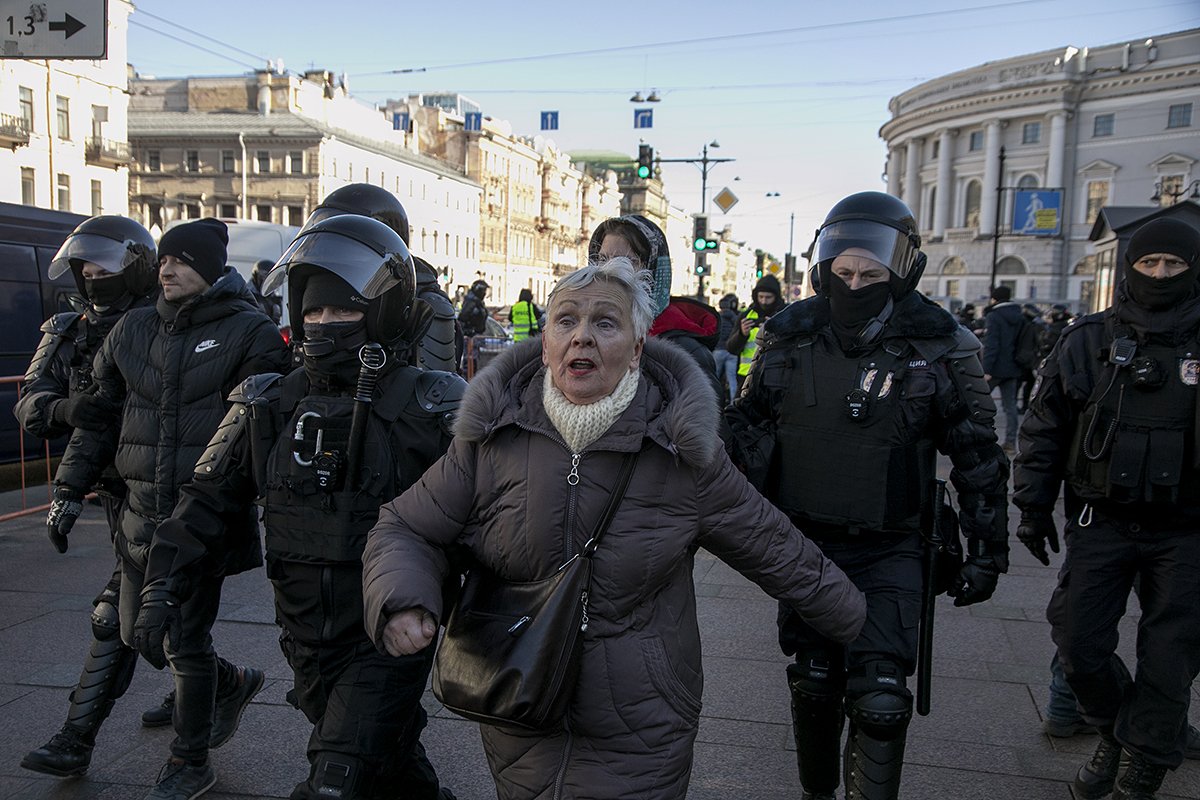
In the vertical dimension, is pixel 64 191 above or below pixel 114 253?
above

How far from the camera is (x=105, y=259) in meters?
4.45

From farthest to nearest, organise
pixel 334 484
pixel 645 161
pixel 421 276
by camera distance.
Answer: pixel 645 161 → pixel 421 276 → pixel 334 484

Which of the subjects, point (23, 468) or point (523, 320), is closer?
point (23, 468)

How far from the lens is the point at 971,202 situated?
3223 inches

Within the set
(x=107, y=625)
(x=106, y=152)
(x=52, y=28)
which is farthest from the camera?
(x=106, y=152)

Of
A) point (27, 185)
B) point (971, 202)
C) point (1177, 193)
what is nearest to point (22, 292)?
point (1177, 193)

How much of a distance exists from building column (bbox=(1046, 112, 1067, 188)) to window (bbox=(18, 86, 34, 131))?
65.9 meters

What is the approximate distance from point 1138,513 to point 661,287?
6.39 feet

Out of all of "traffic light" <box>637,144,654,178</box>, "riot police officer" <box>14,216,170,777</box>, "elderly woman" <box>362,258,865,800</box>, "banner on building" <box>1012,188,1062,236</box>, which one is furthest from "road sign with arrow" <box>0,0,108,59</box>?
"banner on building" <box>1012,188,1062,236</box>

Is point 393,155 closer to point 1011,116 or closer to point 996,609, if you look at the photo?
point 1011,116

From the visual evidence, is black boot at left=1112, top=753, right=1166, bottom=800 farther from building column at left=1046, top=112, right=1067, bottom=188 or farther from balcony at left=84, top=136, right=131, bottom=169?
building column at left=1046, top=112, right=1067, bottom=188

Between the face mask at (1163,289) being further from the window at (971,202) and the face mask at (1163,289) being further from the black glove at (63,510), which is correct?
the window at (971,202)

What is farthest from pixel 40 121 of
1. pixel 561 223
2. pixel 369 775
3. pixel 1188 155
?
pixel 1188 155

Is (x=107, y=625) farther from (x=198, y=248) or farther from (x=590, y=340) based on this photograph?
(x=590, y=340)
